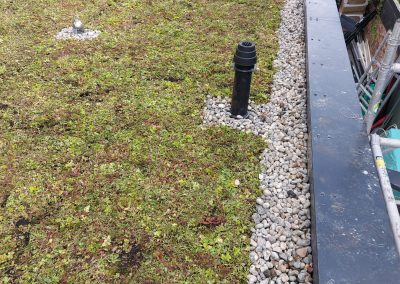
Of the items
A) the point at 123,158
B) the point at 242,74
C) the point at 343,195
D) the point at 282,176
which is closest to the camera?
the point at 343,195

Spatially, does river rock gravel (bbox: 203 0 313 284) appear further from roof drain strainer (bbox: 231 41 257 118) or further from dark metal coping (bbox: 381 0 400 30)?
dark metal coping (bbox: 381 0 400 30)

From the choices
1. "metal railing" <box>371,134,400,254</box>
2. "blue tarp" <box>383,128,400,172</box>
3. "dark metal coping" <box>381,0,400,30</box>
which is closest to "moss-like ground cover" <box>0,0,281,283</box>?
"metal railing" <box>371,134,400,254</box>

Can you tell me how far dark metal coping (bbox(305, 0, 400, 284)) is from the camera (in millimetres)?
2324

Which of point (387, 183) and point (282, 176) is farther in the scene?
point (282, 176)

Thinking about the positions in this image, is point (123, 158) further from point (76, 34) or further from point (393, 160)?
point (76, 34)

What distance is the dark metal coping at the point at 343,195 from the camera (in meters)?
2.32

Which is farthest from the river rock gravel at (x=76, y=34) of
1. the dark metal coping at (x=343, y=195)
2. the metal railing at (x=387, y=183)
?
the metal railing at (x=387, y=183)

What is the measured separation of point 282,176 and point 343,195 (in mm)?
717

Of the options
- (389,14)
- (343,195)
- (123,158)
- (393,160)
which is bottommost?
(123,158)

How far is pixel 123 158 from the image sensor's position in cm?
359

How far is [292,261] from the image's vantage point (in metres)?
2.68

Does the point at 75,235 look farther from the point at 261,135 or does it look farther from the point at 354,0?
the point at 354,0

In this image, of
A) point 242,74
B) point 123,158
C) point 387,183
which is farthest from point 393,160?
point 123,158

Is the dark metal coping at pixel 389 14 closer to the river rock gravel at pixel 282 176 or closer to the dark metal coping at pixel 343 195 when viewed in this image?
the river rock gravel at pixel 282 176
